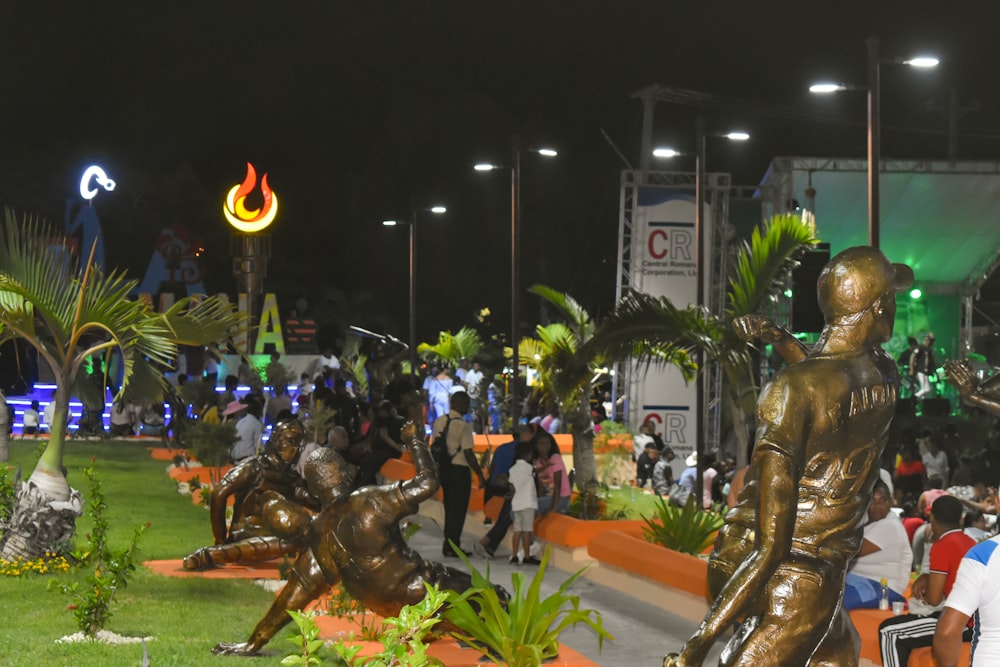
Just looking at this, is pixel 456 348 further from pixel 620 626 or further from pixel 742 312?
pixel 620 626

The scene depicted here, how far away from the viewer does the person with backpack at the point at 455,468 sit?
15680 millimetres

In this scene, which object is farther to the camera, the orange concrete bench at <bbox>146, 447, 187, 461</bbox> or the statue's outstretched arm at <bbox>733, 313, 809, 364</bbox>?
the orange concrete bench at <bbox>146, 447, 187, 461</bbox>

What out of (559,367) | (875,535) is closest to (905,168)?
(559,367)

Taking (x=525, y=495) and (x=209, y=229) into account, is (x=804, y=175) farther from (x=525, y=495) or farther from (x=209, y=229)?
(x=209, y=229)

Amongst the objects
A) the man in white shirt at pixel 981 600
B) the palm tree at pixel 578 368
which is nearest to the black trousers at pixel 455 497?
the palm tree at pixel 578 368

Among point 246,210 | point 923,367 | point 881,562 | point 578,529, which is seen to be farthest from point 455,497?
point 246,210

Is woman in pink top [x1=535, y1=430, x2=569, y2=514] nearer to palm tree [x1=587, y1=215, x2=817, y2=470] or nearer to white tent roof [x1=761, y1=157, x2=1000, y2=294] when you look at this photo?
palm tree [x1=587, y1=215, x2=817, y2=470]

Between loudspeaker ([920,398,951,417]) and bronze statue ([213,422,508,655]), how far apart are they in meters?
21.4

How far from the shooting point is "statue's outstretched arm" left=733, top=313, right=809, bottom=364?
4.92 m

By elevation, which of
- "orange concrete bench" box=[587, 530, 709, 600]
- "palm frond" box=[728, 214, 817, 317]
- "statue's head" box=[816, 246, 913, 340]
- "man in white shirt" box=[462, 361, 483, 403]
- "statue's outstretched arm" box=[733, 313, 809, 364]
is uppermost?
"palm frond" box=[728, 214, 817, 317]

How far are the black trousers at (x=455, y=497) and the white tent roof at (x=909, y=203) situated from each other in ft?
45.2

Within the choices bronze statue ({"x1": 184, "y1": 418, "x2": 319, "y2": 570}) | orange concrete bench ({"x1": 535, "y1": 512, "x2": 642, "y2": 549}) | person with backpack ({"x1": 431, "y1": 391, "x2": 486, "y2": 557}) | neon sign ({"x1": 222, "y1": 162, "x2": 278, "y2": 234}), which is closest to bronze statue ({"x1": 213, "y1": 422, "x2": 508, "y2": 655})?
bronze statue ({"x1": 184, "y1": 418, "x2": 319, "y2": 570})

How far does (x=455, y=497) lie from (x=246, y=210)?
1843 cm

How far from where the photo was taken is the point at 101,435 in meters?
29.2
